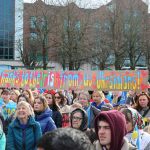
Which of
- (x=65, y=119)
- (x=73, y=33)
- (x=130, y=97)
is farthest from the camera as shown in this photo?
(x=73, y=33)

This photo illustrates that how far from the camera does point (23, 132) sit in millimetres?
5535

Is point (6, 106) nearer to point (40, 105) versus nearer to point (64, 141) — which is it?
point (40, 105)

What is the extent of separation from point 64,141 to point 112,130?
4.65ft

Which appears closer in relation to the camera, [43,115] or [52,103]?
[43,115]

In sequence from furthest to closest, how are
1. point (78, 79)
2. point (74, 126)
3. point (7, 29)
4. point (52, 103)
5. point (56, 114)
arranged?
point (7, 29)
point (78, 79)
point (52, 103)
point (56, 114)
point (74, 126)

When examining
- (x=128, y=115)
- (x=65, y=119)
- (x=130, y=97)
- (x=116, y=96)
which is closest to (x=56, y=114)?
(x=65, y=119)

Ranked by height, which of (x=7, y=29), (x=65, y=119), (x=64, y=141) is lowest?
(x=65, y=119)

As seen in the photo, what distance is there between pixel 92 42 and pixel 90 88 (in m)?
21.8

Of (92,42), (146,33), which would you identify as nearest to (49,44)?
(92,42)

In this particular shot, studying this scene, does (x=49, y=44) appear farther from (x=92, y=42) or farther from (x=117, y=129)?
(x=117, y=129)

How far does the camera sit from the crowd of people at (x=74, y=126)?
2.02 m

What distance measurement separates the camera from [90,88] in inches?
505

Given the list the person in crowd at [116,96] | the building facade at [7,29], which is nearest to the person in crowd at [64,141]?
the person in crowd at [116,96]

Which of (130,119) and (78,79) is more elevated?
(78,79)
